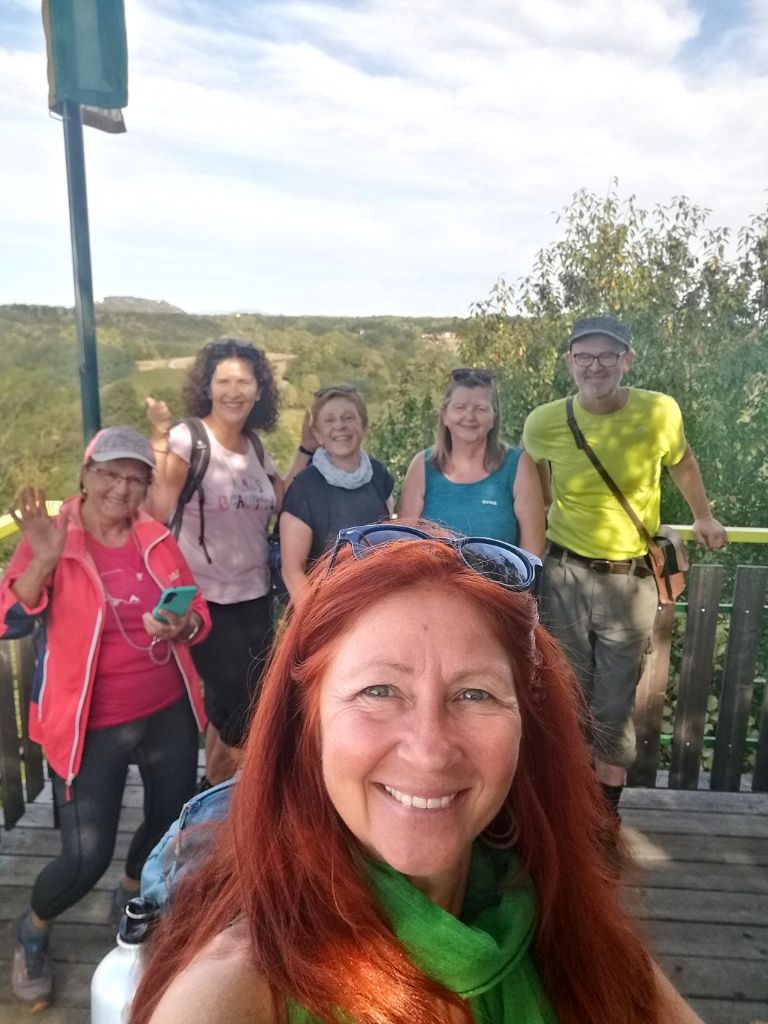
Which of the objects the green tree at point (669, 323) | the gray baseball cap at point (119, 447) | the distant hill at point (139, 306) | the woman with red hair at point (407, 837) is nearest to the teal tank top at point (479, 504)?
the gray baseball cap at point (119, 447)

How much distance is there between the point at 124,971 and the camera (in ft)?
3.22

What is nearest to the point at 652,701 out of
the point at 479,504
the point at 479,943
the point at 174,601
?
the point at 479,504

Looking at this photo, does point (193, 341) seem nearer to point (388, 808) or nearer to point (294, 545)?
point (294, 545)

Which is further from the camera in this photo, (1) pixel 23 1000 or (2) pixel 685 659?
(2) pixel 685 659

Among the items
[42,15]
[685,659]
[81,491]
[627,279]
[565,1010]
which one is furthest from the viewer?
[627,279]

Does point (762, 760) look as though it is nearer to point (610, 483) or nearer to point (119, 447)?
point (610, 483)

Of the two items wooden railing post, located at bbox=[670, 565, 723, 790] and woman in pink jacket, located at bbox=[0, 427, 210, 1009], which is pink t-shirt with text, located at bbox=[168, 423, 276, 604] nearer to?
woman in pink jacket, located at bbox=[0, 427, 210, 1009]

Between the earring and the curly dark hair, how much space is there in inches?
76.4

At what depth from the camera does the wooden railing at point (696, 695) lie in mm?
2730

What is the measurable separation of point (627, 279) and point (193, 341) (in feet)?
29.8

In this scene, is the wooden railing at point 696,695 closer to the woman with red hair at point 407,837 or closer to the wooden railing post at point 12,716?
the wooden railing post at point 12,716

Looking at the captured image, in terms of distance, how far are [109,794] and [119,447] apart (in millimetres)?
937

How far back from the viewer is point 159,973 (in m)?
0.85

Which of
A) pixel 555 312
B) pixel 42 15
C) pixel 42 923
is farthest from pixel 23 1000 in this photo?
pixel 555 312
